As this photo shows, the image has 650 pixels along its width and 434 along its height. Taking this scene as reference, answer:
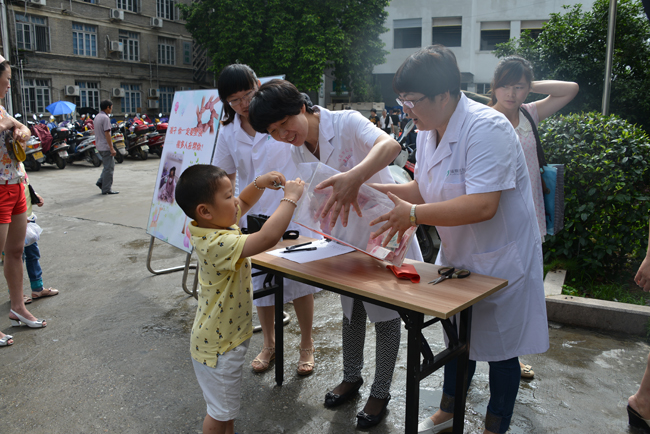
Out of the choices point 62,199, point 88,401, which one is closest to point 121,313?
point 88,401

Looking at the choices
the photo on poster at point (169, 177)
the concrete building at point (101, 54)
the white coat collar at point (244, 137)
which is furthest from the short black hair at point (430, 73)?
the concrete building at point (101, 54)

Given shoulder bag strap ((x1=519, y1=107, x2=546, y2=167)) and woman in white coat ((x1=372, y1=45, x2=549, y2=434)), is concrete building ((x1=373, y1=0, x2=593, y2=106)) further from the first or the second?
woman in white coat ((x1=372, y1=45, x2=549, y2=434))

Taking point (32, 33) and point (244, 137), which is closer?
point (244, 137)

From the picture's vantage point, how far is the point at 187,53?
96.3 ft

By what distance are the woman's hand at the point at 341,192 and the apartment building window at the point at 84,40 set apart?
2563 centimetres

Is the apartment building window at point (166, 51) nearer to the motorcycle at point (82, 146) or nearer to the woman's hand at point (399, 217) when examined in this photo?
the motorcycle at point (82, 146)

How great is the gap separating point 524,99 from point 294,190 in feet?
4.87

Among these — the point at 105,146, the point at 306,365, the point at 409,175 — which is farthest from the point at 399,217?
the point at 105,146

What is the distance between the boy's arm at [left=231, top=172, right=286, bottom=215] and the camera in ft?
7.18

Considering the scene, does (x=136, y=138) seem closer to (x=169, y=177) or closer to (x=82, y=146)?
(x=82, y=146)

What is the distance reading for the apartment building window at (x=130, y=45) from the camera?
25.5 meters

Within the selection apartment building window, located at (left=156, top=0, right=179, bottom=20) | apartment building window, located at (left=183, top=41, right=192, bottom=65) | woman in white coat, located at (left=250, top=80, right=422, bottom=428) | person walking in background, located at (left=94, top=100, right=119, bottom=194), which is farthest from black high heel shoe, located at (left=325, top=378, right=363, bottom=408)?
apartment building window, located at (left=183, top=41, right=192, bottom=65)

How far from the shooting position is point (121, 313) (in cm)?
376

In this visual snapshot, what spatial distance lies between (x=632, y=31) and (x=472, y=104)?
332 inches
